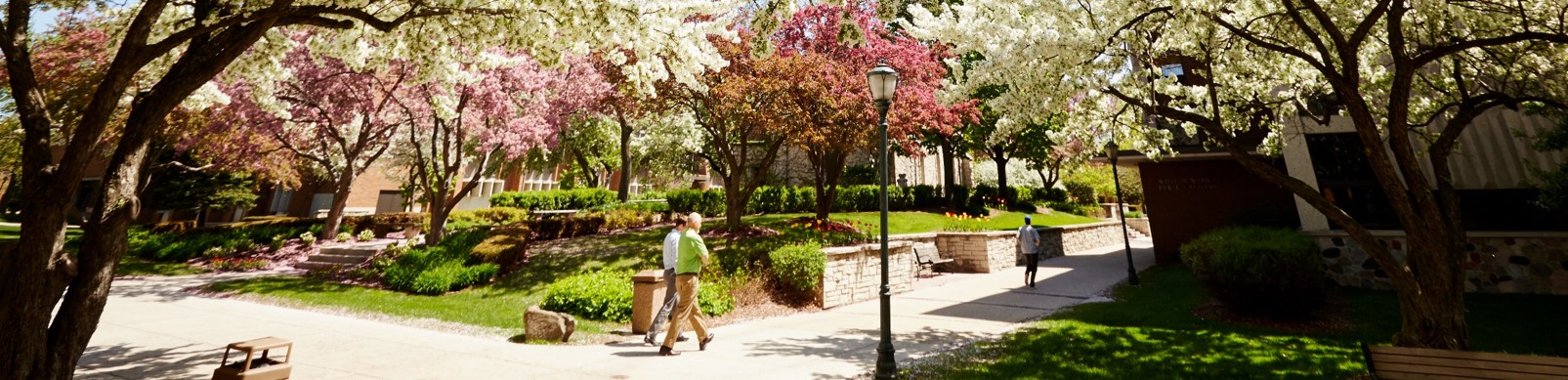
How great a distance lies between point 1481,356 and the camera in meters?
4.56

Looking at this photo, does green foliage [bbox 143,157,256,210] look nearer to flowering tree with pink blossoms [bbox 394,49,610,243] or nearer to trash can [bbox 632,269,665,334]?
flowering tree with pink blossoms [bbox 394,49,610,243]

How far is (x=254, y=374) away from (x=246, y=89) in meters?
15.6

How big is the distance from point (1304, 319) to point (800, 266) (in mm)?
8138

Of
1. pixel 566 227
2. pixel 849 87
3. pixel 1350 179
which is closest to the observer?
pixel 1350 179

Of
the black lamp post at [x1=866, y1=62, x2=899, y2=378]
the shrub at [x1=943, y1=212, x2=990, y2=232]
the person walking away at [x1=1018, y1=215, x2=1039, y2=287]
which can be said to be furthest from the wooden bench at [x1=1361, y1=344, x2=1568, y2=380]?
the shrub at [x1=943, y1=212, x2=990, y2=232]

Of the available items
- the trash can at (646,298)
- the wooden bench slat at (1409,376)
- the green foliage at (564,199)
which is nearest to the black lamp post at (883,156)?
the trash can at (646,298)

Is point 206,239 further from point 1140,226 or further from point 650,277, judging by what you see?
point 1140,226

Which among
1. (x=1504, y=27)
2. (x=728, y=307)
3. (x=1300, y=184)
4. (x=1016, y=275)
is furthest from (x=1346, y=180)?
(x=728, y=307)

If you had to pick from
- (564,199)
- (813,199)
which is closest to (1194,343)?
(813,199)

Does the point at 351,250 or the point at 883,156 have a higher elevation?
the point at 883,156

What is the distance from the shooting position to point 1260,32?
9.10 metres

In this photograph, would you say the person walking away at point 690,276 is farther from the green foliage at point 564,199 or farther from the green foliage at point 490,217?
the green foliage at point 564,199

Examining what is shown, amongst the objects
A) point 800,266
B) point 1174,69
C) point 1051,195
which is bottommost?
point 800,266

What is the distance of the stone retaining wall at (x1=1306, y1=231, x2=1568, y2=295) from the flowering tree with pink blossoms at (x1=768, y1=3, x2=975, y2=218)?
8794mm
